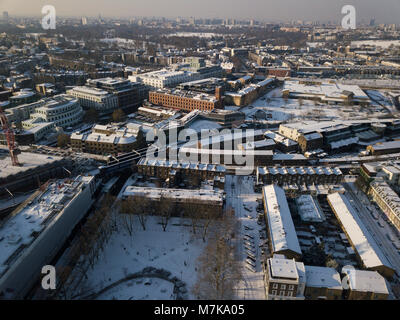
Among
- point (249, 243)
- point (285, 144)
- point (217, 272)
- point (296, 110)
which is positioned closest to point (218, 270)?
point (217, 272)

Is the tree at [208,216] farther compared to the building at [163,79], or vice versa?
the building at [163,79]

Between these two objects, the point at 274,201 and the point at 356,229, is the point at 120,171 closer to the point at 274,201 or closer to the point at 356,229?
the point at 274,201

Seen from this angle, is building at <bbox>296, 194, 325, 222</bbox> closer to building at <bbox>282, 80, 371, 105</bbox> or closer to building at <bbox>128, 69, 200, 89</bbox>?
building at <bbox>282, 80, 371, 105</bbox>

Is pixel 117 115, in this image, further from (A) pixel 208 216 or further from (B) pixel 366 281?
(B) pixel 366 281

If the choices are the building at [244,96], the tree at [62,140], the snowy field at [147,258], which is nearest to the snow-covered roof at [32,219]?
the snowy field at [147,258]

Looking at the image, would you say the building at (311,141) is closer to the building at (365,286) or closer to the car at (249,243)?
the car at (249,243)

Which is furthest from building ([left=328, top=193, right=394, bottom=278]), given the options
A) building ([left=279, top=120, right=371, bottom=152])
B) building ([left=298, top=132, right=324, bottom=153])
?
building ([left=279, top=120, right=371, bottom=152])
